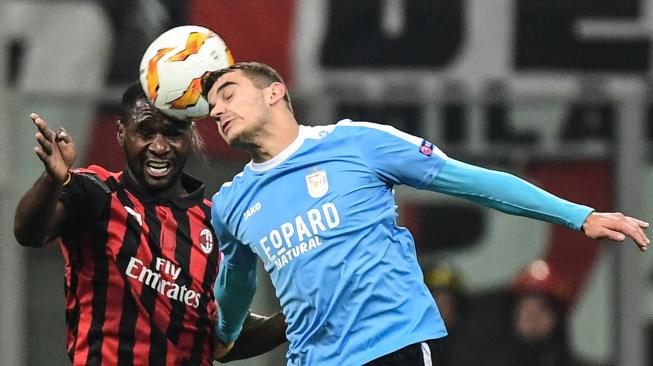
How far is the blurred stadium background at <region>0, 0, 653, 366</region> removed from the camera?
8938 mm

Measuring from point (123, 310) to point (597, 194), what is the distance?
4899 millimetres

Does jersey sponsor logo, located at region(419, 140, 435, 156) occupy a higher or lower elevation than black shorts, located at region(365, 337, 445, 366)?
higher

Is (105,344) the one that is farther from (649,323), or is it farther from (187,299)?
(649,323)

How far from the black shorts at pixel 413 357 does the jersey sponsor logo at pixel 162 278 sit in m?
0.86

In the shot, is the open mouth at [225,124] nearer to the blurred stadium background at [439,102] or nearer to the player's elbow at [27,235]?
the player's elbow at [27,235]

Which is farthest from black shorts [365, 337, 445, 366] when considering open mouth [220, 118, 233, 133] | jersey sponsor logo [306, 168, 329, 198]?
open mouth [220, 118, 233, 133]

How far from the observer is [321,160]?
5.00m

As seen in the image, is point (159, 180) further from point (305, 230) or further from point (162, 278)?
point (305, 230)

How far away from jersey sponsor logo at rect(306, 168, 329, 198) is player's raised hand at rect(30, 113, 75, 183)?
2.39ft

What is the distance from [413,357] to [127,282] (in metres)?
1.05

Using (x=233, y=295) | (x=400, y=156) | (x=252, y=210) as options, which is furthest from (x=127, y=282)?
(x=400, y=156)

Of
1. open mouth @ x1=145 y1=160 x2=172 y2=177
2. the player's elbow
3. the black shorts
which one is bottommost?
the black shorts

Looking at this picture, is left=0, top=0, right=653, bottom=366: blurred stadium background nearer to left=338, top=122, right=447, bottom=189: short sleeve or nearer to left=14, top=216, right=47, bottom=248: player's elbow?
left=14, top=216, right=47, bottom=248: player's elbow

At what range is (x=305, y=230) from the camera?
16.2 ft
